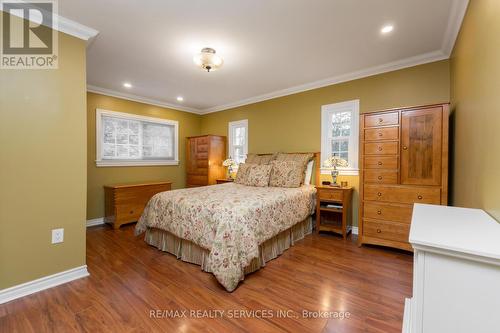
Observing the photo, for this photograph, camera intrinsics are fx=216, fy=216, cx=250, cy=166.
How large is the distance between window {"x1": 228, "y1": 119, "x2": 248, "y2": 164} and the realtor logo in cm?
337

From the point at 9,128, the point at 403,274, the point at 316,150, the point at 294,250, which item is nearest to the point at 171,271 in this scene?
the point at 294,250

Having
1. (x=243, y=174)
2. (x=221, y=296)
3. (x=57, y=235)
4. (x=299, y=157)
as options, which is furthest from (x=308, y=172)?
(x=57, y=235)

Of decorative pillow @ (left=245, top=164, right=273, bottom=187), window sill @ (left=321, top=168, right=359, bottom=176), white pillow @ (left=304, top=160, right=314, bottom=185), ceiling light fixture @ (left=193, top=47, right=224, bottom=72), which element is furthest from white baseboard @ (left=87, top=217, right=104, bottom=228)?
window sill @ (left=321, top=168, right=359, bottom=176)

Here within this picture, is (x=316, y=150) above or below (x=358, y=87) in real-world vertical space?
below

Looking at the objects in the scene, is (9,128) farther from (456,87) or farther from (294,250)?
(456,87)

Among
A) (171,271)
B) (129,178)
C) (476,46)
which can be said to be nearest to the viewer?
(476,46)

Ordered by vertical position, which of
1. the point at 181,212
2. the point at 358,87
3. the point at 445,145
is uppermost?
the point at 358,87

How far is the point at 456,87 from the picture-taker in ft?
7.70

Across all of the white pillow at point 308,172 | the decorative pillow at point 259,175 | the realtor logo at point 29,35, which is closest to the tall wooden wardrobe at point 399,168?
the white pillow at point 308,172

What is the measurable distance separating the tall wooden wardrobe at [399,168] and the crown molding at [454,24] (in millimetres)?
731

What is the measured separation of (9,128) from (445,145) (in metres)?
4.19

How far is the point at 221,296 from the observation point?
1.85 meters

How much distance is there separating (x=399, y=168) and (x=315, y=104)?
5.75ft

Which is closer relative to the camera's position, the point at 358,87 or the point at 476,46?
the point at 476,46
